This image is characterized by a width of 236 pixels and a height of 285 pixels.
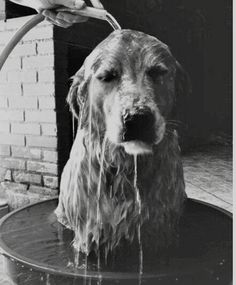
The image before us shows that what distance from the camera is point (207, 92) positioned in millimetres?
8547

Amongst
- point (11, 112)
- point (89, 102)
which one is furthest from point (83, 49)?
point (89, 102)

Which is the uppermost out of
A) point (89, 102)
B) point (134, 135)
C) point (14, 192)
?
point (89, 102)

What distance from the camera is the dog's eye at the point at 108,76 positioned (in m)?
1.45

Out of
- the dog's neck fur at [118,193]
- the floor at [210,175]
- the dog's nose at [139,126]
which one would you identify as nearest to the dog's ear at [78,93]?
the dog's neck fur at [118,193]

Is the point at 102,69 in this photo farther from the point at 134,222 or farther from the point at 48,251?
the point at 48,251

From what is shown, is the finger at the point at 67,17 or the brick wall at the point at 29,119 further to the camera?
the brick wall at the point at 29,119

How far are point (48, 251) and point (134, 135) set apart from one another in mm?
672

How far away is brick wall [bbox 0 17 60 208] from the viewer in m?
3.54

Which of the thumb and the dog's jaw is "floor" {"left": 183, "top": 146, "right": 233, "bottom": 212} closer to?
the dog's jaw

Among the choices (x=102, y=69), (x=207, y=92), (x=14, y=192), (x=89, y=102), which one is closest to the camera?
(x=102, y=69)

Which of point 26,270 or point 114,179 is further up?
point 114,179

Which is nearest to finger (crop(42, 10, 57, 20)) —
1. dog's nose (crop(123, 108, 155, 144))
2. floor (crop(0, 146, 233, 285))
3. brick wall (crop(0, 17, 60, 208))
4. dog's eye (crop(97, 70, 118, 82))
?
dog's eye (crop(97, 70, 118, 82))

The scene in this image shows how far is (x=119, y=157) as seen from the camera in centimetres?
157

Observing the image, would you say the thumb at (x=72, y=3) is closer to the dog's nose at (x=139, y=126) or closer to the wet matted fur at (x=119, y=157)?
the wet matted fur at (x=119, y=157)
